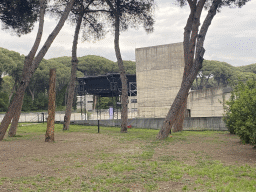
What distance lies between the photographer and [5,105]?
144ft

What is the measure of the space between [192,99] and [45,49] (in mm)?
17167

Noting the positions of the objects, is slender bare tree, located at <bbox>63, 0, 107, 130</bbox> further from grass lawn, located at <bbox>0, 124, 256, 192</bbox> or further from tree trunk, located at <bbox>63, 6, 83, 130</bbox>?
grass lawn, located at <bbox>0, 124, 256, 192</bbox>

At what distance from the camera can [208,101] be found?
83.3 ft

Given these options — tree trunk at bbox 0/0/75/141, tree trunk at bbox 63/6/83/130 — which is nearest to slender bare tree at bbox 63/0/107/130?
tree trunk at bbox 63/6/83/130

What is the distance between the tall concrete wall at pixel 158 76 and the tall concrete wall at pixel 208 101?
840 cm

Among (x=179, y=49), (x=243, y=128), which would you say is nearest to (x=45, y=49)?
(x=243, y=128)

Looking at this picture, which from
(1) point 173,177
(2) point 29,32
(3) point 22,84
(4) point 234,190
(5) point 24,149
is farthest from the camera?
(2) point 29,32

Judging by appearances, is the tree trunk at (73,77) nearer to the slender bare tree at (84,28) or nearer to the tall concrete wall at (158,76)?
the slender bare tree at (84,28)

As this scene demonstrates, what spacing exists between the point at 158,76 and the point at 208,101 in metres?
11.6

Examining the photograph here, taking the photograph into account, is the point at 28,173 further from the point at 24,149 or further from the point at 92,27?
the point at 92,27

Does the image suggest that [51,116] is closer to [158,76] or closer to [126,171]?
[126,171]

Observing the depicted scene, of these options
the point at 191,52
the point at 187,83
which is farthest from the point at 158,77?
the point at 187,83

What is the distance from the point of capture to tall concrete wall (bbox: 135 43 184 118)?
1374 inches

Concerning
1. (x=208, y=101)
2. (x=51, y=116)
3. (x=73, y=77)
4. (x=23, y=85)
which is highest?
(x=73, y=77)
